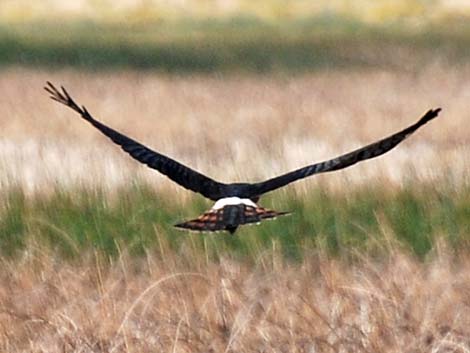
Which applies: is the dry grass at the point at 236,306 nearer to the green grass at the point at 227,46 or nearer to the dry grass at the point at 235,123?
the dry grass at the point at 235,123

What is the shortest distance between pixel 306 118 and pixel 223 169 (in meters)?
6.71

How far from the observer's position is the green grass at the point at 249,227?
22.8 ft

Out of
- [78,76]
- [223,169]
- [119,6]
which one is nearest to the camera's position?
[223,169]

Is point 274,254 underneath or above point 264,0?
underneath


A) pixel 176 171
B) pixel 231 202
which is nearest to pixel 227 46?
pixel 176 171

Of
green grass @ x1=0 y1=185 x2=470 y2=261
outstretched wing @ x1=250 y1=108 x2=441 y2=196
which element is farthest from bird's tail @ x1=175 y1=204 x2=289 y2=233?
green grass @ x1=0 y1=185 x2=470 y2=261

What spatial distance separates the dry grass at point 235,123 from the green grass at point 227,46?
56.8 inches

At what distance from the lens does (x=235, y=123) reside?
15359mm

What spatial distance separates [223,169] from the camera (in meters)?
9.11

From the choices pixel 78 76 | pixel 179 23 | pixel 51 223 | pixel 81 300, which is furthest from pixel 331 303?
pixel 179 23

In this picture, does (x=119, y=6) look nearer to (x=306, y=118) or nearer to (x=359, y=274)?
(x=306, y=118)

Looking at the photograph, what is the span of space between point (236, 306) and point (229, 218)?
3.55 ft

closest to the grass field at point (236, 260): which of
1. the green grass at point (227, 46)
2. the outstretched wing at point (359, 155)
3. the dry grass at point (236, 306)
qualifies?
the dry grass at point (236, 306)

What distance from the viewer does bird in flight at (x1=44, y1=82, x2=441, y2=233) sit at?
5066 millimetres
